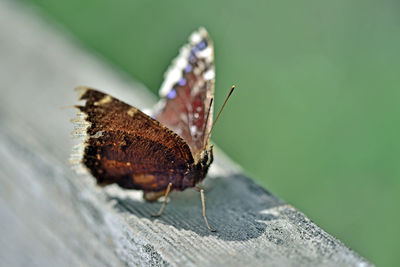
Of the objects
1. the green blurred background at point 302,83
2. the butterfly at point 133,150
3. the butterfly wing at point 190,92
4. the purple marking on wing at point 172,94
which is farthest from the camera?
the green blurred background at point 302,83

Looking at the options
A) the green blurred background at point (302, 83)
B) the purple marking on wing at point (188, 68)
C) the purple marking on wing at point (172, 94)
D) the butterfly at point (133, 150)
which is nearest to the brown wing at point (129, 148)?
the butterfly at point (133, 150)

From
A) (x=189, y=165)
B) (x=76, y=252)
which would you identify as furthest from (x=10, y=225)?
(x=189, y=165)

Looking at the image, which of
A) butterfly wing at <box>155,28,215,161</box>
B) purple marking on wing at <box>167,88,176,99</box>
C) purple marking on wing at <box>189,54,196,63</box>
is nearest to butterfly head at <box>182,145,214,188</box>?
butterfly wing at <box>155,28,215,161</box>

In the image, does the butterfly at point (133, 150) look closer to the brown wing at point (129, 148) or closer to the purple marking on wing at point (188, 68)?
the brown wing at point (129, 148)

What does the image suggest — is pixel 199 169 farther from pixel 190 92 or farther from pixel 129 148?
pixel 190 92

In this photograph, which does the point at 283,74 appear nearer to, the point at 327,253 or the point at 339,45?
the point at 339,45

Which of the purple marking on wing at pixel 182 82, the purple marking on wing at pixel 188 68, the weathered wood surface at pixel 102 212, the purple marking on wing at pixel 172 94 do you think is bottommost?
the weathered wood surface at pixel 102 212

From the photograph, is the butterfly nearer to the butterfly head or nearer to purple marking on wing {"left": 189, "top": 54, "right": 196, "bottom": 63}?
the butterfly head
